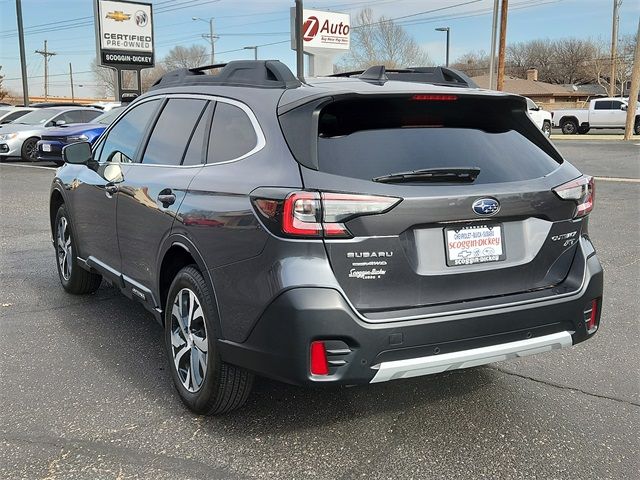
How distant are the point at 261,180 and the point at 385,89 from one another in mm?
761

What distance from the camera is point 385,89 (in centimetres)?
320

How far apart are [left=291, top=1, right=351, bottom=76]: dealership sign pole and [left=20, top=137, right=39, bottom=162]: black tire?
59.4 feet

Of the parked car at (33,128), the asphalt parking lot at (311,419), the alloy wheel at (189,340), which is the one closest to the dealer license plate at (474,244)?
the asphalt parking lot at (311,419)

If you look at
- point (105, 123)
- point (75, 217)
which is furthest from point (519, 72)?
point (75, 217)

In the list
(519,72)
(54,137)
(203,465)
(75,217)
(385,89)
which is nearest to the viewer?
(203,465)

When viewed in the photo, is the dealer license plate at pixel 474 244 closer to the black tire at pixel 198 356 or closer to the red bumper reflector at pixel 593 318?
the red bumper reflector at pixel 593 318

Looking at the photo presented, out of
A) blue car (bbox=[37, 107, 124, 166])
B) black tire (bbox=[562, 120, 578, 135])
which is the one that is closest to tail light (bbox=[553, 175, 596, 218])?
blue car (bbox=[37, 107, 124, 166])

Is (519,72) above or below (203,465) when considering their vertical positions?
above

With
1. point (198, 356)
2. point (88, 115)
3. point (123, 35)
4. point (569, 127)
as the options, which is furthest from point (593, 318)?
point (569, 127)

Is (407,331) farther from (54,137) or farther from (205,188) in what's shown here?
(54,137)

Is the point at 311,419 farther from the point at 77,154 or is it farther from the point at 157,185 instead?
the point at 77,154

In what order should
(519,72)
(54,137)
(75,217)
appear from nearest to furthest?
(75,217) → (54,137) → (519,72)

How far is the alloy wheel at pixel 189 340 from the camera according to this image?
338 cm

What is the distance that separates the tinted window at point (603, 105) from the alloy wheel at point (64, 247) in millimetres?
34239
